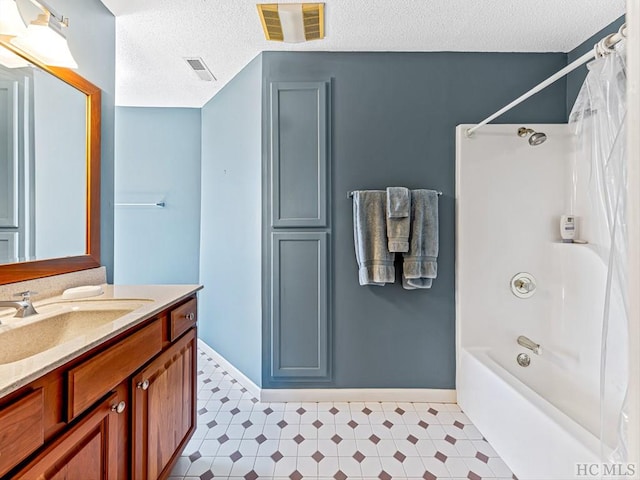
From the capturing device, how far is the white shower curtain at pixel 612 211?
809 mm

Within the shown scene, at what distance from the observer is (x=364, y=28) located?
178 cm

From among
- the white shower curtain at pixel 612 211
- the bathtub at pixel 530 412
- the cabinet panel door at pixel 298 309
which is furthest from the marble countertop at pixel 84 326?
the bathtub at pixel 530 412

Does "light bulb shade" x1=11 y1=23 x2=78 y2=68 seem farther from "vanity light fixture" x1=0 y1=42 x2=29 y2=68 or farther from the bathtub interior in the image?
the bathtub interior

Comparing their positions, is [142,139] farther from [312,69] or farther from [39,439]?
[39,439]

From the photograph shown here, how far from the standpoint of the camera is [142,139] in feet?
9.18

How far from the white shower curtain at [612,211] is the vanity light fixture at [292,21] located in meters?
1.29

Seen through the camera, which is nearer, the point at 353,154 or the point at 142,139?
the point at 353,154

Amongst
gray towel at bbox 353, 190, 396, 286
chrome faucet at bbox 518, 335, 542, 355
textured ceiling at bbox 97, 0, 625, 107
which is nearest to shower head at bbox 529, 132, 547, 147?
textured ceiling at bbox 97, 0, 625, 107

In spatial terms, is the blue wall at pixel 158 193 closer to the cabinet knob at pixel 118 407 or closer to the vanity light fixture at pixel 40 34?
the vanity light fixture at pixel 40 34

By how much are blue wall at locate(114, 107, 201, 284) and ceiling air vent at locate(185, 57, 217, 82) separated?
592 millimetres

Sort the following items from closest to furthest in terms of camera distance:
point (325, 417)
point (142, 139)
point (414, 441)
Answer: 1. point (414, 441)
2. point (325, 417)
3. point (142, 139)

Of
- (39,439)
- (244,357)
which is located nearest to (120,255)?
(244,357)

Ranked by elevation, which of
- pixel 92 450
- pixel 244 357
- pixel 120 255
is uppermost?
pixel 120 255

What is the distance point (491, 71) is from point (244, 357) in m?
2.56
